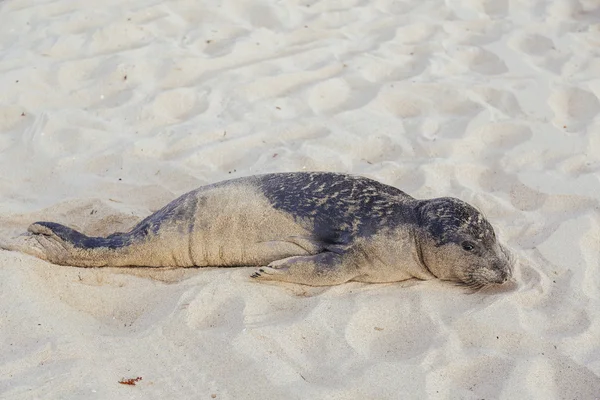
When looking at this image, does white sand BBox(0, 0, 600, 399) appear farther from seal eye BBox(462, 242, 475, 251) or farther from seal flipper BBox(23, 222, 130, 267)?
seal eye BBox(462, 242, 475, 251)

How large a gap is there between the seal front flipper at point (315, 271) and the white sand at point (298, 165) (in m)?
0.05

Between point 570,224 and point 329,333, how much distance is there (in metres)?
1.58

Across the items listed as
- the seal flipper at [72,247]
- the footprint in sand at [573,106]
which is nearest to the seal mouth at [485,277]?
the seal flipper at [72,247]

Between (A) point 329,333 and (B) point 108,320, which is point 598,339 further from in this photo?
(B) point 108,320

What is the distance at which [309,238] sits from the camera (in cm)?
359

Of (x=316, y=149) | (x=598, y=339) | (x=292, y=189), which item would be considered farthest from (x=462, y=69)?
(x=598, y=339)

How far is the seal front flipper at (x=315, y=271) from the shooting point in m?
3.42

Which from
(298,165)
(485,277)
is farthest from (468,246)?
(298,165)

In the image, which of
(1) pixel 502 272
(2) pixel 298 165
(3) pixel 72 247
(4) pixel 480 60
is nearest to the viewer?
(1) pixel 502 272

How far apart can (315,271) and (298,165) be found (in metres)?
1.25

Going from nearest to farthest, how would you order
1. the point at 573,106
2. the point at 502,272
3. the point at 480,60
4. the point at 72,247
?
the point at 502,272
the point at 72,247
the point at 573,106
the point at 480,60

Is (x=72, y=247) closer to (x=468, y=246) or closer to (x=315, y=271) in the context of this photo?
(x=315, y=271)

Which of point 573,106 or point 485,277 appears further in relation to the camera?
point 573,106

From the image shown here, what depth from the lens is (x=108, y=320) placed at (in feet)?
10.5
